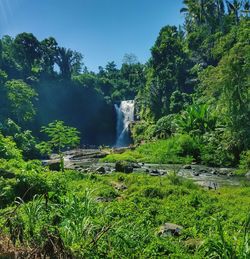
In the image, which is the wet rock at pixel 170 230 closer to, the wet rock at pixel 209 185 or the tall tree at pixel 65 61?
the wet rock at pixel 209 185

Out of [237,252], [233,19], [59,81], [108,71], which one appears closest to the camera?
[237,252]

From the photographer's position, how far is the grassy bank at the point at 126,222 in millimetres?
4512

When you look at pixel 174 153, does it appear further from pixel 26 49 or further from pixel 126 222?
pixel 26 49

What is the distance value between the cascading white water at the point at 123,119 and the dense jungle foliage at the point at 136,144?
2.01m

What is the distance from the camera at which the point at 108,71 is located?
9300 centimetres

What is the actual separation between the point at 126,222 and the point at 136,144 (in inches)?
1346

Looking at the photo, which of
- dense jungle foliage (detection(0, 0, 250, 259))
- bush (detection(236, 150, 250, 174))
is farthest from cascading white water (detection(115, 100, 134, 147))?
bush (detection(236, 150, 250, 174))

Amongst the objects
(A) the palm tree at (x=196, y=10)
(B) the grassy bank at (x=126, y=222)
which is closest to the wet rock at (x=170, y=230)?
(B) the grassy bank at (x=126, y=222)

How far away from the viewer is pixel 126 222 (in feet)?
24.0

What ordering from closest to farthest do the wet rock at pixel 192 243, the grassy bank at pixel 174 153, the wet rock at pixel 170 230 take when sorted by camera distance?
1. the wet rock at pixel 192 243
2. the wet rock at pixel 170 230
3. the grassy bank at pixel 174 153

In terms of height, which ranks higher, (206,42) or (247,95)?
(206,42)

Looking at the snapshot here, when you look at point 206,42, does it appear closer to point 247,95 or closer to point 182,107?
point 182,107

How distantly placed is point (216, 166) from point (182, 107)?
2208 centimetres

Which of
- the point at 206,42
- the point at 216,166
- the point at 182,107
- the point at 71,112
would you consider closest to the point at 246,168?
the point at 216,166
